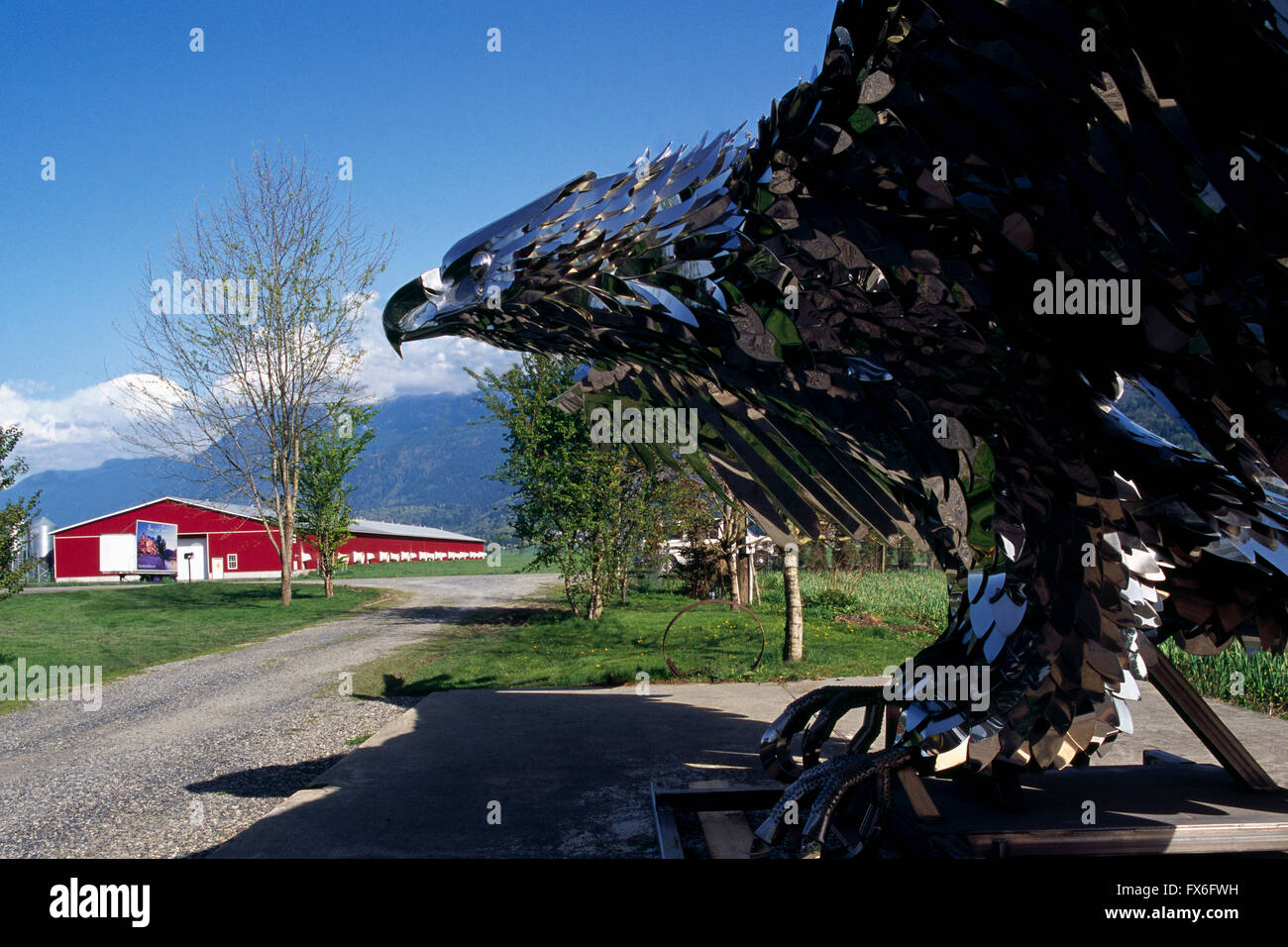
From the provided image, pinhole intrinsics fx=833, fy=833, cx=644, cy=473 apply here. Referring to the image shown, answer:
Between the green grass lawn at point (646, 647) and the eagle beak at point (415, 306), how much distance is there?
6159 millimetres

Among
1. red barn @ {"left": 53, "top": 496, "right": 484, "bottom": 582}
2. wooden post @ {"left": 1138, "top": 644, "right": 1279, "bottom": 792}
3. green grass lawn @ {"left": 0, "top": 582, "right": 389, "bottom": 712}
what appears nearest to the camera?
wooden post @ {"left": 1138, "top": 644, "right": 1279, "bottom": 792}

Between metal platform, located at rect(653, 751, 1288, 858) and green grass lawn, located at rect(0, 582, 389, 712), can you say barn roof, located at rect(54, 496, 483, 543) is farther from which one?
metal platform, located at rect(653, 751, 1288, 858)

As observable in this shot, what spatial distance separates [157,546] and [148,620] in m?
16.7

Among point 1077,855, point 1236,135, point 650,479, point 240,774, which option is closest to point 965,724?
point 1077,855

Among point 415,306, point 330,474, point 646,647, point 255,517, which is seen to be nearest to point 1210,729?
point 415,306

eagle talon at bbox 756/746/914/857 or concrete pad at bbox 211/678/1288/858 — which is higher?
eagle talon at bbox 756/746/914/857

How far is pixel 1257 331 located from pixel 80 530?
3750 cm

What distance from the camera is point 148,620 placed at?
16219 mm

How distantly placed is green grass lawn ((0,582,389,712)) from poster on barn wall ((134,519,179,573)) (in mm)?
7772

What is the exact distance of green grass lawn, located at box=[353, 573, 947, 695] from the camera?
30.0ft

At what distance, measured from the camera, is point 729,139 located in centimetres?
335

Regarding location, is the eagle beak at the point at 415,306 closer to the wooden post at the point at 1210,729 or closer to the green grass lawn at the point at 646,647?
the wooden post at the point at 1210,729

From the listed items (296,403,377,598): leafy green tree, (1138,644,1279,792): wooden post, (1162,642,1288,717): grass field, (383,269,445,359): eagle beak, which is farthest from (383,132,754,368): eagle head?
(296,403,377,598): leafy green tree

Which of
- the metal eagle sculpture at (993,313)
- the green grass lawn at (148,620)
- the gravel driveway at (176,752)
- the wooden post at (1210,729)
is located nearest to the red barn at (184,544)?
the green grass lawn at (148,620)
